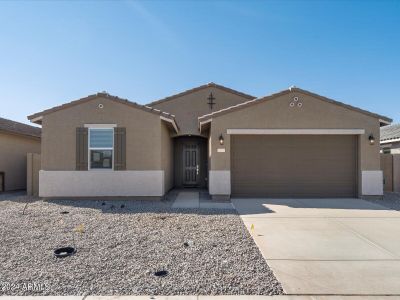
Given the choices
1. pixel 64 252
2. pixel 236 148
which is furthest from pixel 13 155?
pixel 64 252

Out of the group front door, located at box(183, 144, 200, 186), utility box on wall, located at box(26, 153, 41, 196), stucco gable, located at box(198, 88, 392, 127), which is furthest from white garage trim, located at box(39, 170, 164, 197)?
front door, located at box(183, 144, 200, 186)

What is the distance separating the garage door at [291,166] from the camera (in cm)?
1162

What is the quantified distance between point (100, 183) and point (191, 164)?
6.36 metres

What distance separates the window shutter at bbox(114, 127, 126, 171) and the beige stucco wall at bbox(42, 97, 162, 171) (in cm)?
19

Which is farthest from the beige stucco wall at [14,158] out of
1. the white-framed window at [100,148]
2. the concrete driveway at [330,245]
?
the concrete driveway at [330,245]

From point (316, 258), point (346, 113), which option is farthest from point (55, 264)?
point (346, 113)

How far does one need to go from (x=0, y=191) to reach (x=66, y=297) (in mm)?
13614

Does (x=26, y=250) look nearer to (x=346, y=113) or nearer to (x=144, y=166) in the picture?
(x=144, y=166)

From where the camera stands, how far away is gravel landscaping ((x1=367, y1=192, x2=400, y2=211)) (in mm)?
10052

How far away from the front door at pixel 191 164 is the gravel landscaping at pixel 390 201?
8.65m

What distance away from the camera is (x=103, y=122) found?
1088cm

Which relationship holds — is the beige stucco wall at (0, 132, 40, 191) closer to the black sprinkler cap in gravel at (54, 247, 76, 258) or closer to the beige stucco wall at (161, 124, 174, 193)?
the beige stucco wall at (161, 124, 174, 193)

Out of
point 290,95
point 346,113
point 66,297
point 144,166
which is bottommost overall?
point 66,297

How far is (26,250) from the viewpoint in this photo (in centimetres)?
521
